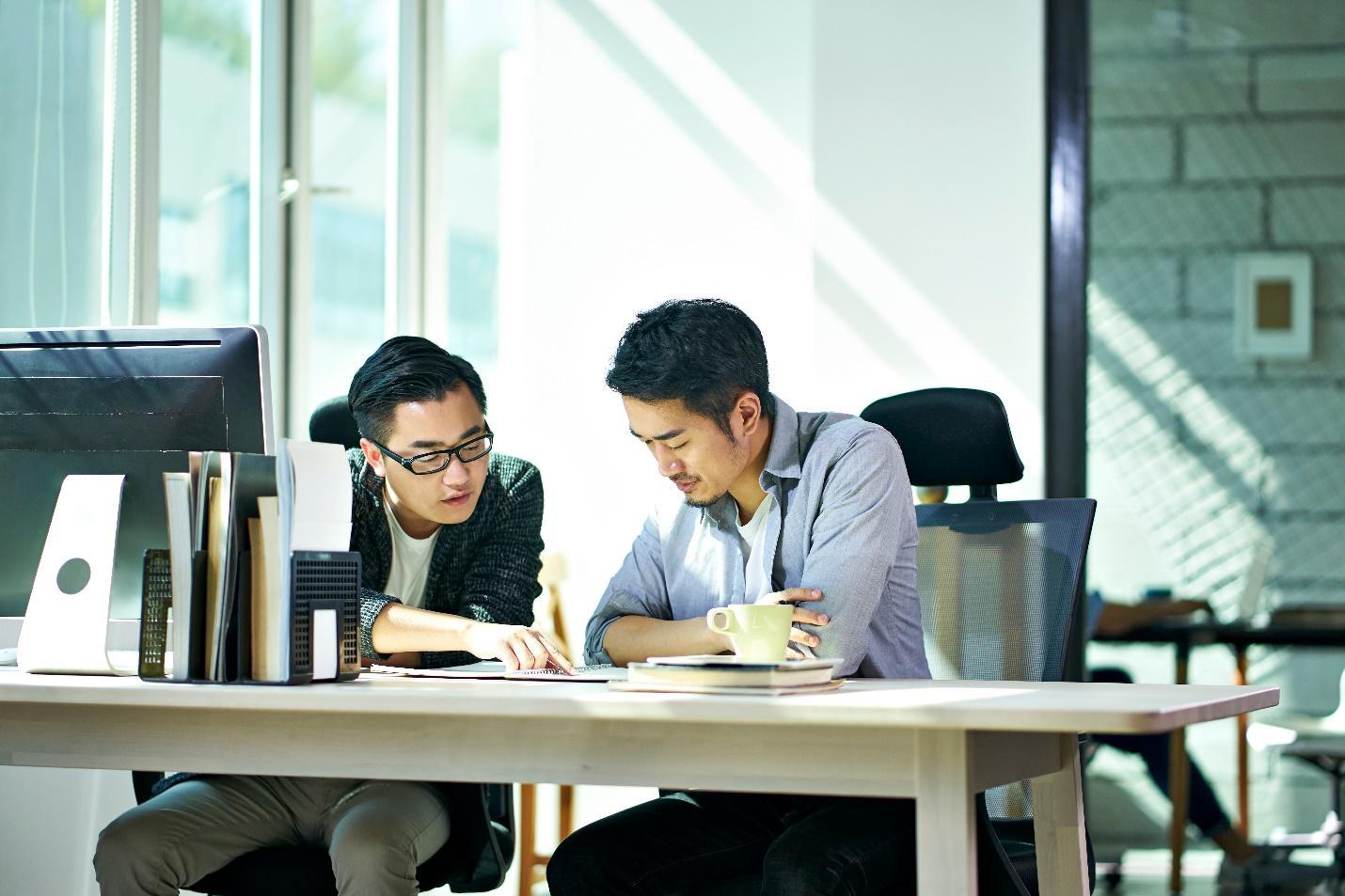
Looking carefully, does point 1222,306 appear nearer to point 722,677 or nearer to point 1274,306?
point 1274,306

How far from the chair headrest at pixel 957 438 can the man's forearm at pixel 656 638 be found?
1.45ft

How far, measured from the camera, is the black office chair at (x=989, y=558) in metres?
2.29

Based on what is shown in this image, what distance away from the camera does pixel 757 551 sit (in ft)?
7.33

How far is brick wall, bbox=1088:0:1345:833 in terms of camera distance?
4.09 m

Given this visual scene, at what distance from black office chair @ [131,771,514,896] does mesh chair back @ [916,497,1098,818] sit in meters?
0.69

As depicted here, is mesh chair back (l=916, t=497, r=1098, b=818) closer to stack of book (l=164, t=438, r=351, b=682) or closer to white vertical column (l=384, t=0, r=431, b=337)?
stack of book (l=164, t=438, r=351, b=682)

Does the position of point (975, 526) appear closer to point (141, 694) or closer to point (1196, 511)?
point (141, 694)

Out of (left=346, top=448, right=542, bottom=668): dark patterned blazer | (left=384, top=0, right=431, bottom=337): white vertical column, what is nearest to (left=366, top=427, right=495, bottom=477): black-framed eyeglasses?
(left=346, top=448, right=542, bottom=668): dark patterned blazer

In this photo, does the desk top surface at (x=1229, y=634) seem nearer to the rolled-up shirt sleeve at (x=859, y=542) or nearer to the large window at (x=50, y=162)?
the rolled-up shirt sleeve at (x=859, y=542)

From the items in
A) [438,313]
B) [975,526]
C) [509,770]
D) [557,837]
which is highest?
[438,313]

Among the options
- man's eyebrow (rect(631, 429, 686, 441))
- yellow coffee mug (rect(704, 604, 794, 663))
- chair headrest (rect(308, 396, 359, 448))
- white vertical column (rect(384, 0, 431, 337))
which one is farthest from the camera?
white vertical column (rect(384, 0, 431, 337))

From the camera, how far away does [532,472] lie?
2.56 metres

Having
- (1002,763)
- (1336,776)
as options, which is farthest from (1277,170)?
(1002,763)

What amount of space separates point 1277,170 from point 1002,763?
→ 298cm
